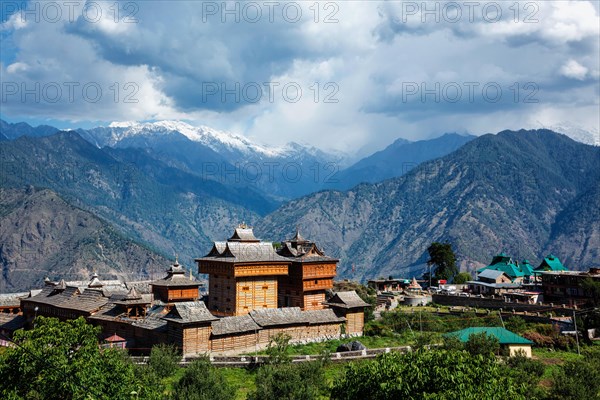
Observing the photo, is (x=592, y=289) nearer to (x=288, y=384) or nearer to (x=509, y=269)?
(x=509, y=269)

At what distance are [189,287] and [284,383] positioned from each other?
3531 centimetres

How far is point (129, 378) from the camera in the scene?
2547cm

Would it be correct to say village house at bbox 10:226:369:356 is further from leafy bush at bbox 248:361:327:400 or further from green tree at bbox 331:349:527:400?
green tree at bbox 331:349:527:400

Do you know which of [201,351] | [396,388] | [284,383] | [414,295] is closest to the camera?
[396,388]

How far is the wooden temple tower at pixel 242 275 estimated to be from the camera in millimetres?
59594

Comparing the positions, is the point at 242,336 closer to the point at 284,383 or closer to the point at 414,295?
the point at 284,383

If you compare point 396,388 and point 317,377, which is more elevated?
point 396,388

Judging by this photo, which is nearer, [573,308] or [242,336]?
[242,336]

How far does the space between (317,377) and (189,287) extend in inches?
1252

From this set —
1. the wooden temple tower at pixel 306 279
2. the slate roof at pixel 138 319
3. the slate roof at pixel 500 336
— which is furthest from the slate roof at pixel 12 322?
the slate roof at pixel 500 336

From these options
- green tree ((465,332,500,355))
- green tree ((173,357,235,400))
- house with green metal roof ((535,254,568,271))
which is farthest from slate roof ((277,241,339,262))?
house with green metal roof ((535,254,568,271))

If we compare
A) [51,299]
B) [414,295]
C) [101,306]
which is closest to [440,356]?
[101,306]

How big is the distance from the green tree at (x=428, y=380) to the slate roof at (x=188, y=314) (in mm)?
23279

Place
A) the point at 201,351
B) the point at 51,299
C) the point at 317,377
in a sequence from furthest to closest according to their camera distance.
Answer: the point at 51,299, the point at 201,351, the point at 317,377
